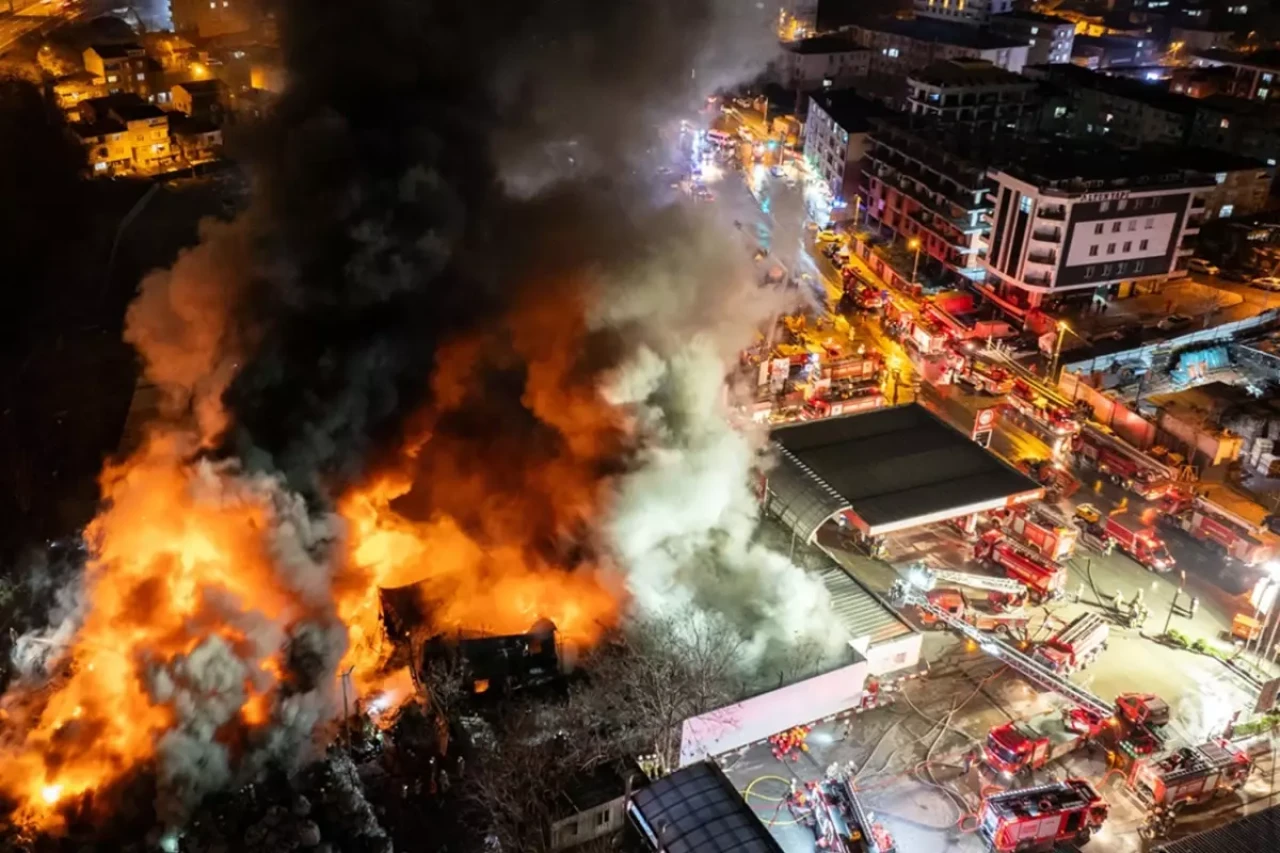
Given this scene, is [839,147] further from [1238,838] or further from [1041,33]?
[1238,838]

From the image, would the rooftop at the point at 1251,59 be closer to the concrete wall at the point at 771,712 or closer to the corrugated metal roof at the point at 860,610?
the corrugated metal roof at the point at 860,610

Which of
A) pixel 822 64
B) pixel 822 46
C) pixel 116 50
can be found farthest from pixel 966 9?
pixel 116 50

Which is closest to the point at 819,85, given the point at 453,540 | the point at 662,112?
the point at 662,112

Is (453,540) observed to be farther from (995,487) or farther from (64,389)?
(64,389)

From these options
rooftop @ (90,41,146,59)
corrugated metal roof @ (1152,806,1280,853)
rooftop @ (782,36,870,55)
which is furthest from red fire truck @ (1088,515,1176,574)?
rooftop @ (90,41,146,59)

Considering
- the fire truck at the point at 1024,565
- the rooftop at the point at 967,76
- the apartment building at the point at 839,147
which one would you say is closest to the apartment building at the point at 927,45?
the rooftop at the point at 967,76
